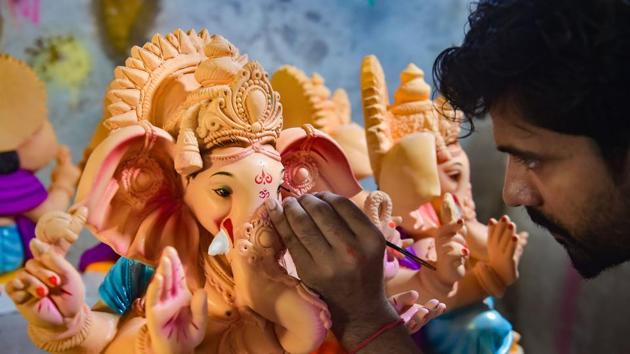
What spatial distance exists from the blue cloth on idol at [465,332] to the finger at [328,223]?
697mm

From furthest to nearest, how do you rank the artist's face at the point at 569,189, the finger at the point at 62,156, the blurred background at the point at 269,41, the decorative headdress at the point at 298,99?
the blurred background at the point at 269,41 < the finger at the point at 62,156 < the decorative headdress at the point at 298,99 < the artist's face at the point at 569,189

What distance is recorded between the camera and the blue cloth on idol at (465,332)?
1.58m

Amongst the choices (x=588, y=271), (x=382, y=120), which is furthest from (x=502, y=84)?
(x=382, y=120)

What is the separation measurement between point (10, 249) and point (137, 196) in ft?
4.40

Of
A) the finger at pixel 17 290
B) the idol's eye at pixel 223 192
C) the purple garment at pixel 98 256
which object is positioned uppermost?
the idol's eye at pixel 223 192

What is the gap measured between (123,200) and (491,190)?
2.00 m

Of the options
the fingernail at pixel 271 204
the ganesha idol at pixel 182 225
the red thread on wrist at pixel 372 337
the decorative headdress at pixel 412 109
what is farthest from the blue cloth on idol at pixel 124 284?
the decorative headdress at pixel 412 109

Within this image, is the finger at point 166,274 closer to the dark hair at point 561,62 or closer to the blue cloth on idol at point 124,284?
the blue cloth on idol at point 124,284

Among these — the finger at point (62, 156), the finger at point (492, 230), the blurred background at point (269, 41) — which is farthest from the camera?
the blurred background at point (269, 41)

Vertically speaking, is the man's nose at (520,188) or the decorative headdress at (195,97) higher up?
the decorative headdress at (195,97)

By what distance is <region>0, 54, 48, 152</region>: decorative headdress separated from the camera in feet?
7.10

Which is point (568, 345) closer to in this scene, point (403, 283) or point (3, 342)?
point (403, 283)

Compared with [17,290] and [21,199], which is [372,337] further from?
[21,199]

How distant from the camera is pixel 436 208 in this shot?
5.93ft
